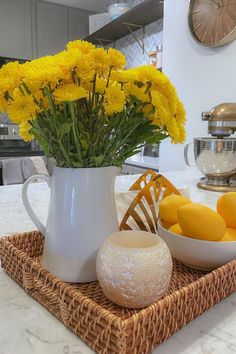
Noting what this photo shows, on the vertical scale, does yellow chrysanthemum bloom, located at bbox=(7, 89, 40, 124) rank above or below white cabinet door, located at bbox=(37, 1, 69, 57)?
below

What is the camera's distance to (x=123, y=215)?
2.04 feet

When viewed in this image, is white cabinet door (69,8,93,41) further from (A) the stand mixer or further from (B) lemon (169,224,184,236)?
(B) lemon (169,224,184,236)

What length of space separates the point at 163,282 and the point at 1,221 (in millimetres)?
558

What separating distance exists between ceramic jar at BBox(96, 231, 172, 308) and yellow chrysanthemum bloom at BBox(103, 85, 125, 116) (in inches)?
6.6

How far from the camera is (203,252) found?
49cm

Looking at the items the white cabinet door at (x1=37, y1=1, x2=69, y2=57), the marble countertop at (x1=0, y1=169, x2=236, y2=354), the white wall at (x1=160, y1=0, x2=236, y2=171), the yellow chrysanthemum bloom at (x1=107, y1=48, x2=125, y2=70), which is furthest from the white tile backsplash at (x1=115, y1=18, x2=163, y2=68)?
the marble countertop at (x1=0, y1=169, x2=236, y2=354)

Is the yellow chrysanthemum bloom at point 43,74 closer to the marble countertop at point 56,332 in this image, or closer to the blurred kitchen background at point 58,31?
the marble countertop at point 56,332

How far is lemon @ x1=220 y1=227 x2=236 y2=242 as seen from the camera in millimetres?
504

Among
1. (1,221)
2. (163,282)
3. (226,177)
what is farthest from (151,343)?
(226,177)

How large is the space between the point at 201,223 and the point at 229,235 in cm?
7

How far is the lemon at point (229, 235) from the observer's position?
504 mm

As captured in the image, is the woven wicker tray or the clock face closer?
the woven wicker tray

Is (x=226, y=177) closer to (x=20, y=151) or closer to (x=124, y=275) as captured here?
(x=124, y=275)

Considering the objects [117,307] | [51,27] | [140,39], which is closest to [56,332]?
[117,307]
